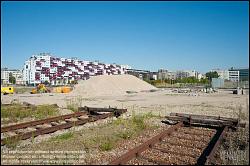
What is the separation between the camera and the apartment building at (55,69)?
81.0 metres

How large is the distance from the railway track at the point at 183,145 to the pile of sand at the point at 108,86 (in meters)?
26.8

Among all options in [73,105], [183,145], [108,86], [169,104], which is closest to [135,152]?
[183,145]

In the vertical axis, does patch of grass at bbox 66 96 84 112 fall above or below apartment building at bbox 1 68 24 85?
below

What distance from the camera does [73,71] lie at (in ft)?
344

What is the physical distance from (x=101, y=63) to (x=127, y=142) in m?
120

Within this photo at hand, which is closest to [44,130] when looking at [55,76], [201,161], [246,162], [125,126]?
[125,126]

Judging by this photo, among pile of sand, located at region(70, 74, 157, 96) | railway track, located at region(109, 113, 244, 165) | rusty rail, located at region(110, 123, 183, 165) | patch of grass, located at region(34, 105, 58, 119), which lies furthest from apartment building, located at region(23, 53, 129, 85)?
rusty rail, located at region(110, 123, 183, 165)

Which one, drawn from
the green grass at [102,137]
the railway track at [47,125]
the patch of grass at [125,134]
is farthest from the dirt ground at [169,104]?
the patch of grass at [125,134]

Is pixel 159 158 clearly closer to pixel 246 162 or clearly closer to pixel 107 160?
pixel 107 160

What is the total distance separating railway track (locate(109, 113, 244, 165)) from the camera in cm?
593

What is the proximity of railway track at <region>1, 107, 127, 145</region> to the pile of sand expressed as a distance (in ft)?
74.3

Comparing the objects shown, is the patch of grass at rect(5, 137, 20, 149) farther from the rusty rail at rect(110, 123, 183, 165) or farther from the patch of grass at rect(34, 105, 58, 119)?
the patch of grass at rect(34, 105, 58, 119)

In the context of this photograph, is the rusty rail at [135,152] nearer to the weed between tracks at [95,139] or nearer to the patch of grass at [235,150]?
the weed between tracks at [95,139]

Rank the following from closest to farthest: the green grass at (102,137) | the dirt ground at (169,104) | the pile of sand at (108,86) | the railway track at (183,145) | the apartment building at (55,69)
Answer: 1. the railway track at (183,145)
2. the green grass at (102,137)
3. the dirt ground at (169,104)
4. the pile of sand at (108,86)
5. the apartment building at (55,69)
